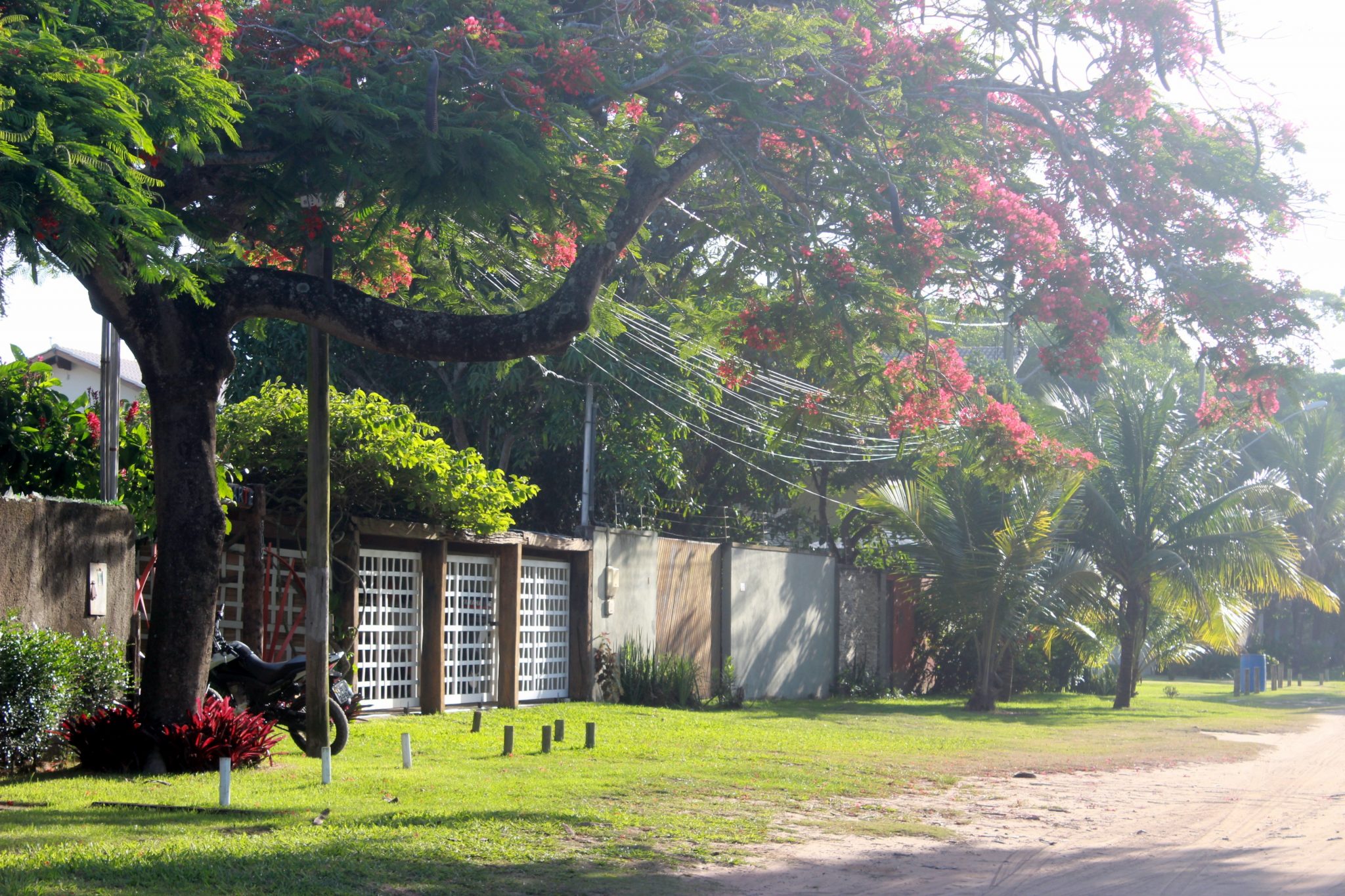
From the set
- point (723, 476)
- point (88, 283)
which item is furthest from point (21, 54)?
point (723, 476)

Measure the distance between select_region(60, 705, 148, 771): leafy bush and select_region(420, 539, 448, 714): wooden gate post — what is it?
609cm

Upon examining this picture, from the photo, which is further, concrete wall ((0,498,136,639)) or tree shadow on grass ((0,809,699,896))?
concrete wall ((0,498,136,639))

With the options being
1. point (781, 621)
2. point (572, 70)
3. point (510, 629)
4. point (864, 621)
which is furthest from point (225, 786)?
point (864, 621)

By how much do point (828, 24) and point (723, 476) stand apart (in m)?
14.3

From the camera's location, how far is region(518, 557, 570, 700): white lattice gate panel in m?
17.2

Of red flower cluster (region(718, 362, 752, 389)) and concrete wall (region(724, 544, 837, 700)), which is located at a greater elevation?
red flower cluster (region(718, 362, 752, 389))

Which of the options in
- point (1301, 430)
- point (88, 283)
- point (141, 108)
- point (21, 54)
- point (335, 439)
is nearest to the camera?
point (21, 54)

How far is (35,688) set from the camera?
28.5 ft

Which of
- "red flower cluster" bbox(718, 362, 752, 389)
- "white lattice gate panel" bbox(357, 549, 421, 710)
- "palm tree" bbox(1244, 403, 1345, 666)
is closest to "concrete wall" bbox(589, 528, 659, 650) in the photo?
"white lattice gate panel" bbox(357, 549, 421, 710)

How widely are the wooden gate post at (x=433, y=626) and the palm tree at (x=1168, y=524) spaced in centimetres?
1224

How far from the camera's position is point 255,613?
42.4ft

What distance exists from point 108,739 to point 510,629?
755cm

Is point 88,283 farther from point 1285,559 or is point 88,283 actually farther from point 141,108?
point 1285,559

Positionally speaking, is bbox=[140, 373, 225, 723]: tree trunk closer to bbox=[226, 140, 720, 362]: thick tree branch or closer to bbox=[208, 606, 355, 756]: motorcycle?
bbox=[226, 140, 720, 362]: thick tree branch
